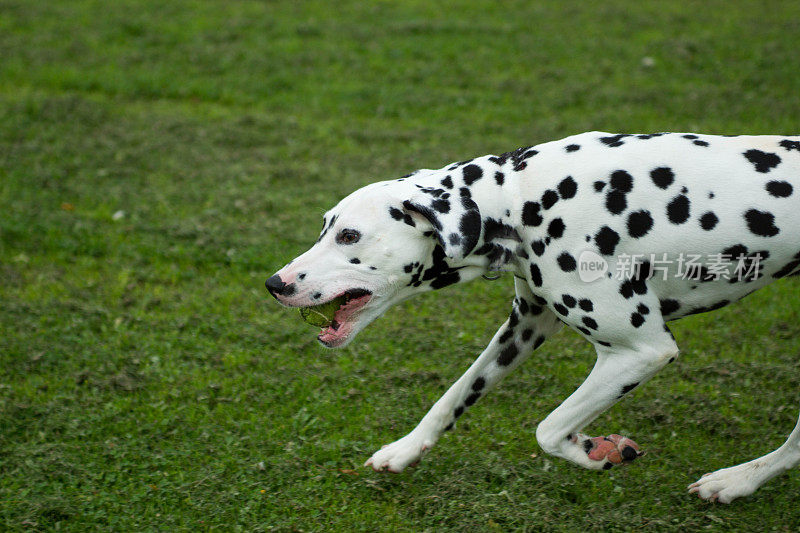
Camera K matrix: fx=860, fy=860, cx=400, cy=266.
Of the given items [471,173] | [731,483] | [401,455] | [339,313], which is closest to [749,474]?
[731,483]

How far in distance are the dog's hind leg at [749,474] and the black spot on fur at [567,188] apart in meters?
1.61

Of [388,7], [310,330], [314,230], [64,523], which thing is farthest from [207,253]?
[388,7]

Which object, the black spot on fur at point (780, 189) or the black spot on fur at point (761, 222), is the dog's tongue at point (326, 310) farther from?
the black spot on fur at point (780, 189)

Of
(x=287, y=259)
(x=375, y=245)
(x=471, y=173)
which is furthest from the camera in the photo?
(x=287, y=259)

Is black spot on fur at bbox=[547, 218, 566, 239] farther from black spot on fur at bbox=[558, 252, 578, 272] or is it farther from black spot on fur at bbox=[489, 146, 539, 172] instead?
black spot on fur at bbox=[489, 146, 539, 172]

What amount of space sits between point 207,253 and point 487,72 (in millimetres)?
5119

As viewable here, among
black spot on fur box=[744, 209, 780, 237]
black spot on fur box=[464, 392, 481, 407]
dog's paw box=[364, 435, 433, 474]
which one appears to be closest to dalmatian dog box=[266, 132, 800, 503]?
black spot on fur box=[744, 209, 780, 237]

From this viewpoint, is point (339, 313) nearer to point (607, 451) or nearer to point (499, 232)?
point (499, 232)

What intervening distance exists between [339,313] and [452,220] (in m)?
0.69

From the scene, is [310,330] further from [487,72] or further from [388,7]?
[388,7]

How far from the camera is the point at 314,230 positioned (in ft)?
23.3

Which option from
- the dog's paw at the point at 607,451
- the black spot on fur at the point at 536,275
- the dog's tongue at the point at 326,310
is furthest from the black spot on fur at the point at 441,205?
the dog's paw at the point at 607,451

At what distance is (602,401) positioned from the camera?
3795mm

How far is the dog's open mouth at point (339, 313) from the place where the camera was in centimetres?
386
